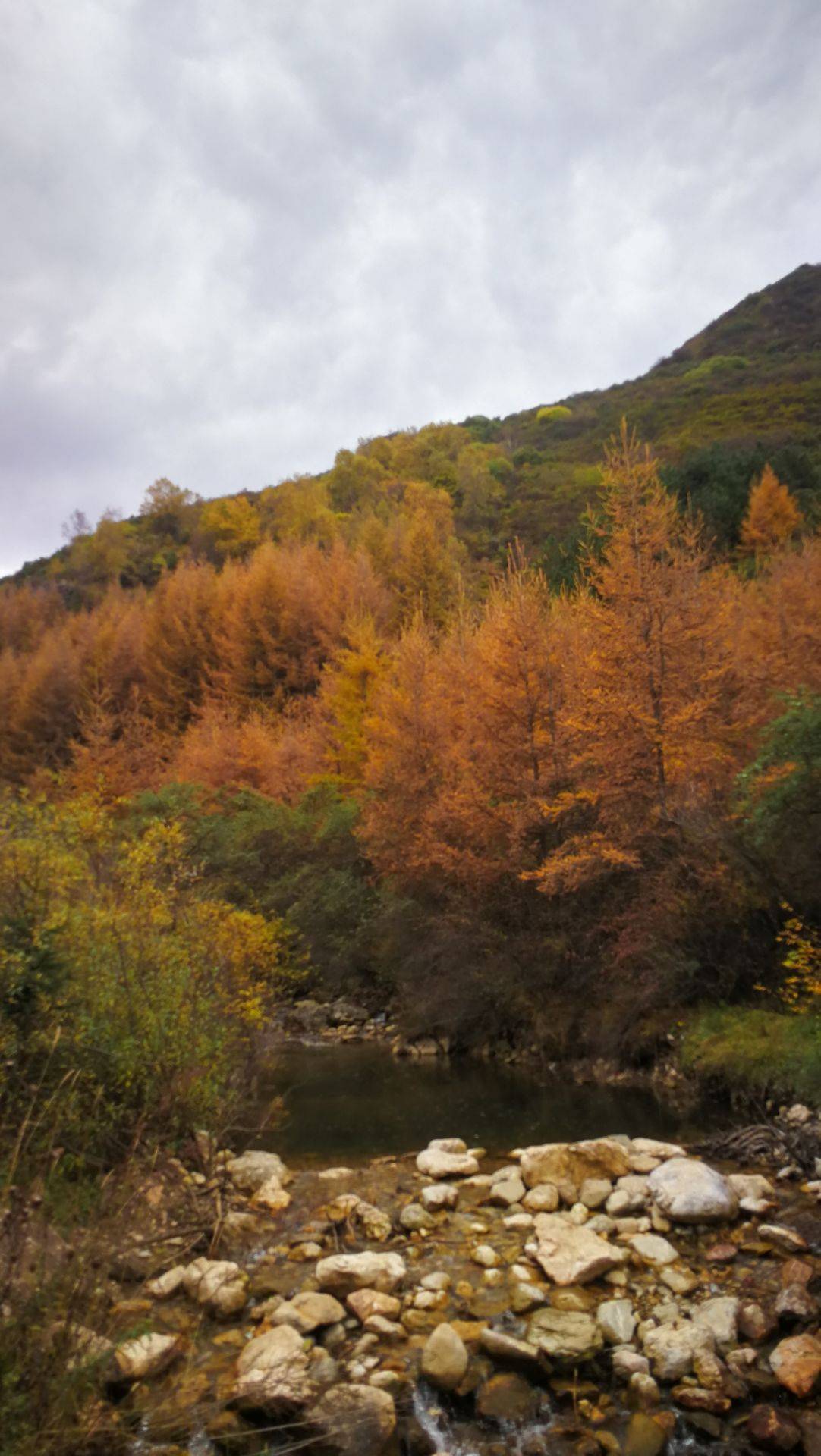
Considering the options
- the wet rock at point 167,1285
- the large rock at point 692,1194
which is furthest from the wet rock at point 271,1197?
the large rock at point 692,1194

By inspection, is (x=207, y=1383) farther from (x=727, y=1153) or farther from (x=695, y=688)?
(x=695, y=688)

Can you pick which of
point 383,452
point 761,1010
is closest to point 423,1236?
point 761,1010

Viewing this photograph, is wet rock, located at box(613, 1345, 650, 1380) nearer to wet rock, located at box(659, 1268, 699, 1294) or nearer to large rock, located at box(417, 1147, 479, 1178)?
wet rock, located at box(659, 1268, 699, 1294)

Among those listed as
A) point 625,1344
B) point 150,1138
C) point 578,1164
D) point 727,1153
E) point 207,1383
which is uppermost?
point 150,1138

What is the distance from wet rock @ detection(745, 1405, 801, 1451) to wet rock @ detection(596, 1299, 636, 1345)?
887 millimetres

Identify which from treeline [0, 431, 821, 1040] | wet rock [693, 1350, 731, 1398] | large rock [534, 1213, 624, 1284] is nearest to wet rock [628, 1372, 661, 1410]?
wet rock [693, 1350, 731, 1398]

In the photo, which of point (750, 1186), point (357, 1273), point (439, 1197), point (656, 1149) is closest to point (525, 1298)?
point (357, 1273)

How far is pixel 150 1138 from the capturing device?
22.0 feet

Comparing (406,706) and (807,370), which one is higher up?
(807,370)

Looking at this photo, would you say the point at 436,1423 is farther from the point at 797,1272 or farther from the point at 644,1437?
the point at 797,1272

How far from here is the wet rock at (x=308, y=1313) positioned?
18.7ft

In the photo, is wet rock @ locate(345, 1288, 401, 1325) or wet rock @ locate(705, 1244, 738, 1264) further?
wet rock @ locate(705, 1244, 738, 1264)

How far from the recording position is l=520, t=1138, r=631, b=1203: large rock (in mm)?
7992

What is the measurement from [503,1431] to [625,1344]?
3.40 ft
